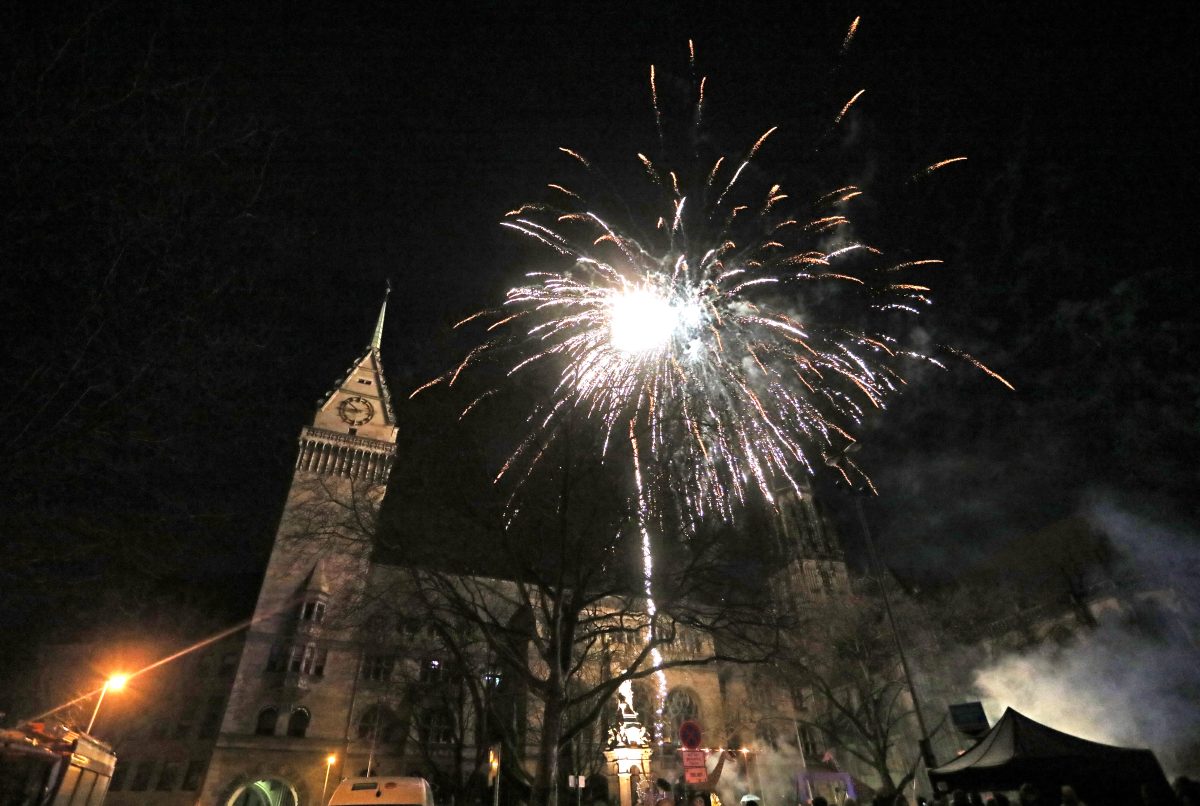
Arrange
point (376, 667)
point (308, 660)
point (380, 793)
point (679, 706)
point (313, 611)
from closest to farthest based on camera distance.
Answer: point (380, 793) < point (308, 660) < point (313, 611) < point (376, 667) < point (679, 706)

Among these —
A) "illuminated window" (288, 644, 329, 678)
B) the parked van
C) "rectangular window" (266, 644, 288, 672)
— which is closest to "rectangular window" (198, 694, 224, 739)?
"rectangular window" (266, 644, 288, 672)

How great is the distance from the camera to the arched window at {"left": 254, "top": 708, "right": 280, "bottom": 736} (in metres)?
32.8

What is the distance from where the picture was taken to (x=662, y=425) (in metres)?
16.5

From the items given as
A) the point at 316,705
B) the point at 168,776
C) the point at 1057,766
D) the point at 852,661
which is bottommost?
the point at 1057,766

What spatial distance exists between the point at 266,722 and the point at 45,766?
26.3 metres

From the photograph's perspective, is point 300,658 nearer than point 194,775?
No

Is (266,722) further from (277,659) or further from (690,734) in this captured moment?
(690,734)

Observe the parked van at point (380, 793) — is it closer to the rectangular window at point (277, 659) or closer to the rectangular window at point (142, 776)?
the rectangular window at point (277, 659)

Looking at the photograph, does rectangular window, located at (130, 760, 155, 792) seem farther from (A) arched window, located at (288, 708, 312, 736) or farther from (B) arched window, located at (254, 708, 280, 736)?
(A) arched window, located at (288, 708, 312, 736)

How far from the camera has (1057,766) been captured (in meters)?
9.49

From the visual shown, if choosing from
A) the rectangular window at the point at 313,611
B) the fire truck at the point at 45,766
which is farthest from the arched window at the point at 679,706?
the fire truck at the point at 45,766

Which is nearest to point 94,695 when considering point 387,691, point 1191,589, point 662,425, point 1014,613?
point 387,691

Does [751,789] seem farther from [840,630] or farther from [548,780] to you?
[548,780]

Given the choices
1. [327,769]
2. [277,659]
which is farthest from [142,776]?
[327,769]
